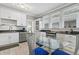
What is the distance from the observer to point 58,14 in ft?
5.10

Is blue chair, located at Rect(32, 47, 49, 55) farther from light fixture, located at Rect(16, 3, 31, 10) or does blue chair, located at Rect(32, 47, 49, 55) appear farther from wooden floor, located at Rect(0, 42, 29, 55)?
light fixture, located at Rect(16, 3, 31, 10)

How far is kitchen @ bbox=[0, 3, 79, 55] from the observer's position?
1.45 meters

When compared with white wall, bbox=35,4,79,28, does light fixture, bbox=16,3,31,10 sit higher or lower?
higher

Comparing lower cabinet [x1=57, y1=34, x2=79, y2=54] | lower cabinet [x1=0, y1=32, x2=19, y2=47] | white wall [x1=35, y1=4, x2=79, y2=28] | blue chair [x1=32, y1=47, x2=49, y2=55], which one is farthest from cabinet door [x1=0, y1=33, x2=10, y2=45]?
lower cabinet [x1=57, y1=34, x2=79, y2=54]

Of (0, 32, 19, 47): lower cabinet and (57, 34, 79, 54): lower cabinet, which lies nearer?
(57, 34, 79, 54): lower cabinet

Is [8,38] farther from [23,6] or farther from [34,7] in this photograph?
[34,7]

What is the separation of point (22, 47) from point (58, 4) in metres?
1.16

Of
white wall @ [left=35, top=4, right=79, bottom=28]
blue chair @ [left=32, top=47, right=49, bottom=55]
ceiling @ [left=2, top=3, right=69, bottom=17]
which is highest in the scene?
ceiling @ [left=2, top=3, right=69, bottom=17]

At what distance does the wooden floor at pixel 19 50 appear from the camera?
4.90 feet

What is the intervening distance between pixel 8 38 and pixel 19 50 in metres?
0.34

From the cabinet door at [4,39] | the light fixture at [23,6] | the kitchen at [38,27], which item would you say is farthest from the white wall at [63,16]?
the cabinet door at [4,39]

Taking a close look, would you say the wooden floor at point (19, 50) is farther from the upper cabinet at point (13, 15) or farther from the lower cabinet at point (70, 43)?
the lower cabinet at point (70, 43)

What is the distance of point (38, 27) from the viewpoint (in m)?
1.64
